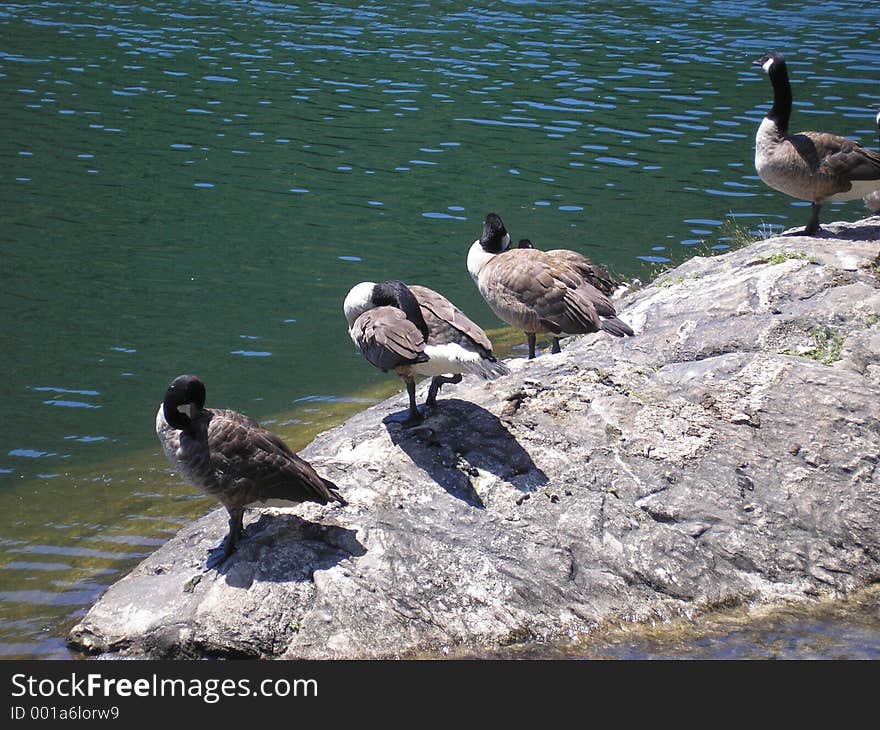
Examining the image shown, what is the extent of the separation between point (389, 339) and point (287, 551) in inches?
76.8

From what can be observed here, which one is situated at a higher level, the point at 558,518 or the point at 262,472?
the point at 262,472

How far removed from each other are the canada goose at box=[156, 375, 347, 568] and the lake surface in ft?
6.76

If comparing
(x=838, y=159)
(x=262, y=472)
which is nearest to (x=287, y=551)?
(x=262, y=472)

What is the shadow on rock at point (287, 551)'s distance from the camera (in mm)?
7988

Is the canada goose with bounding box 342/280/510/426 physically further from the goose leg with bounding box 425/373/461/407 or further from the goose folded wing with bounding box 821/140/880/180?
the goose folded wing with bounding box 821/140/880/180

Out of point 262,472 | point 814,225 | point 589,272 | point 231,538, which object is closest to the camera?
point 262,472

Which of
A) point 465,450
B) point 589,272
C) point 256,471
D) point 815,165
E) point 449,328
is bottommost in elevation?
point 465,450

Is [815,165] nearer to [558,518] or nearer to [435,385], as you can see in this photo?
[435,385]

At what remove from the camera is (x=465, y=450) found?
Answer: 9.08 metres

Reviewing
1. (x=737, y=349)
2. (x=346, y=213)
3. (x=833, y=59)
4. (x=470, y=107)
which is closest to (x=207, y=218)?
(x=346, y=213)

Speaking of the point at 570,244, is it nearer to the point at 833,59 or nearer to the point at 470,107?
the point at 470,107

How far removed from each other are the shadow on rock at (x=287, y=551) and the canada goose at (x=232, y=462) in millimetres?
168

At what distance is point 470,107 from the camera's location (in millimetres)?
31922

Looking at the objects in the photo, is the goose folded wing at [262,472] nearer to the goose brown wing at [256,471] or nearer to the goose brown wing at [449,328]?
the goose brown wing at [256,471]
